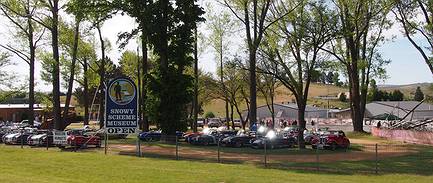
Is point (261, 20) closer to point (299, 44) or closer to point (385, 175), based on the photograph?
point (299, 44)

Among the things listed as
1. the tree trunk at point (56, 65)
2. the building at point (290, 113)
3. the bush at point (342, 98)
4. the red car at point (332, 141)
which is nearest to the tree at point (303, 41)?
the red car at point (332, 141)

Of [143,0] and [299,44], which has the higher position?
[143,0]

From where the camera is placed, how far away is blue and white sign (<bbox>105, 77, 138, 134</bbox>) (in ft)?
103

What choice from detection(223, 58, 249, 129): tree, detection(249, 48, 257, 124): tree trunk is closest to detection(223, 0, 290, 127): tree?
detection(249, 48, 257, 124): tree trunk

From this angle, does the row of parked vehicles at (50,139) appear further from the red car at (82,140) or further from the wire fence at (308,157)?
the wire fence at (308,157)

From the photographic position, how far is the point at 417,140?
49.5 meters

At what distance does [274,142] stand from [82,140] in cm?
1397

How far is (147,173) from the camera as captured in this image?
2209cm

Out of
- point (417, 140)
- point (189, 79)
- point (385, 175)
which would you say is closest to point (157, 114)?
point (189, 79)

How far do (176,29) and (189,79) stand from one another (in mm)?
4606

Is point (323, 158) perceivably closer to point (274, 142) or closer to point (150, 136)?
point (274, 142)

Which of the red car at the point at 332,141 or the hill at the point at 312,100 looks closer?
the red car at the point at 332,141

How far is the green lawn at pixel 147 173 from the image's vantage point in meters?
20.1

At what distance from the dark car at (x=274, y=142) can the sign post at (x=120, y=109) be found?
11.5m
